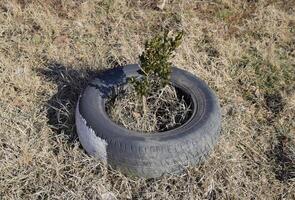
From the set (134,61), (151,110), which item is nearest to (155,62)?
(151,110)

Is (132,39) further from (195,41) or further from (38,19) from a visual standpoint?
(38,19)

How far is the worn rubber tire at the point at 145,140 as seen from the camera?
288cm

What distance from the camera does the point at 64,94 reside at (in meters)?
3.81

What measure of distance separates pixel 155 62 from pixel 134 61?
1038mm

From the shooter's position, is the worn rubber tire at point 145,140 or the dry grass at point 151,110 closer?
the worn rubber tire at point 145,140

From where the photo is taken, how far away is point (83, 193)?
2992mm

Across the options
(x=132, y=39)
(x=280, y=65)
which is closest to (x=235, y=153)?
(x=280, y=65)

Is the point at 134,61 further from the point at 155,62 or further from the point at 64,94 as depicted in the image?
the point at 155,62

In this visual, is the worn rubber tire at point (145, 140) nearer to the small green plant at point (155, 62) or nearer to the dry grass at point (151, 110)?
the dry grass at point (151, 110)

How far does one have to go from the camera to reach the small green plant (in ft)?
10.0

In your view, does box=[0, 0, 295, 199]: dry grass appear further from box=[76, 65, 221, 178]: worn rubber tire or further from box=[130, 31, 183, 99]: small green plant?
box=[130, 31, 183, 99]: small green plant

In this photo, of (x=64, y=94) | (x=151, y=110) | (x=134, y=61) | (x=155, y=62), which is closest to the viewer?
(x=155, y=62)

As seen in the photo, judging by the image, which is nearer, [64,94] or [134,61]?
[64,94]

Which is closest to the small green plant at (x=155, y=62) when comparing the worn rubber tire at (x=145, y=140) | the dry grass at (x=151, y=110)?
the dry grass at (x=151, y=110)
